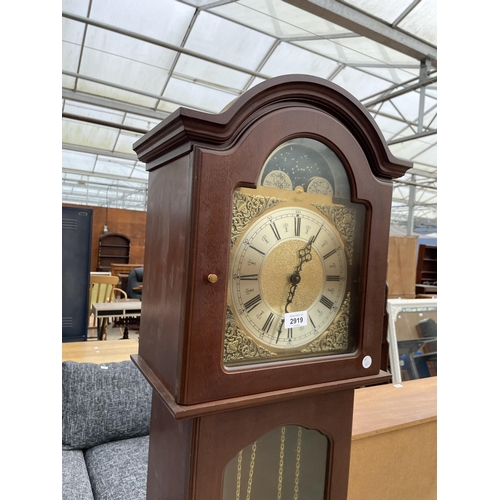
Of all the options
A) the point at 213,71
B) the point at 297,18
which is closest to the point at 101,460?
the point at 297,18

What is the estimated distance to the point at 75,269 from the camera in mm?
2896

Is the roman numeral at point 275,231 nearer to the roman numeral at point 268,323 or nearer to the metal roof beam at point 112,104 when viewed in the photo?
the roman numeral at point 268,323

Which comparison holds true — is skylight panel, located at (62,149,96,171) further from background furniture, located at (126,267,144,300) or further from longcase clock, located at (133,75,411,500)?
longcase clock, located at (133,75,411,500)

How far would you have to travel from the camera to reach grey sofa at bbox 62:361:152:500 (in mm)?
1362

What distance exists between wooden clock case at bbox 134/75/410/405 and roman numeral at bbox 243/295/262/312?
5 cm

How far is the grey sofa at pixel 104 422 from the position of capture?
136cm

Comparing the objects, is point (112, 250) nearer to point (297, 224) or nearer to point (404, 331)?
point (404, 331)

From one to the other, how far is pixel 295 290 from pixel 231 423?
0.24 metres

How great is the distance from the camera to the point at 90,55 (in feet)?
14.8

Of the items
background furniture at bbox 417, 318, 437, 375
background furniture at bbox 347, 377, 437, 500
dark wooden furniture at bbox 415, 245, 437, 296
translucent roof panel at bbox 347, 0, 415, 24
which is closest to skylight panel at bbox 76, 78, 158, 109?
translucent roof panel at bbox 347, 0, 415, 24

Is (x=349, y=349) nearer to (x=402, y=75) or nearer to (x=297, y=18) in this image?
(x=297, y=18)

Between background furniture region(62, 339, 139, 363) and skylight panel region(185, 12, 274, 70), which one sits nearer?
background furniture region(62, 339, 139, 363)

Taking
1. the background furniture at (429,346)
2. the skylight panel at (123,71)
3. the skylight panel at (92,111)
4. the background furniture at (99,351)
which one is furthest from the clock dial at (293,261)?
the skylight panel at (92,111)

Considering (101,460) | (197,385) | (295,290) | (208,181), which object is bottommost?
(101,460)
